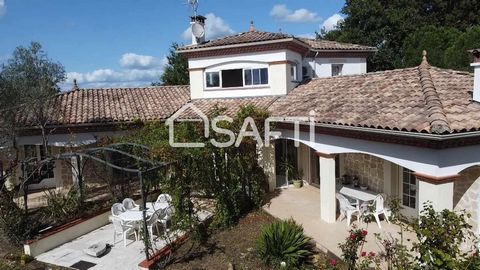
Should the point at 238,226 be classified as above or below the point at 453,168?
below

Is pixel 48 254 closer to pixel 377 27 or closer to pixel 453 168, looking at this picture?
pixel 453 168

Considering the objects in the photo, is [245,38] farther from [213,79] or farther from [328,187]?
[328,187]

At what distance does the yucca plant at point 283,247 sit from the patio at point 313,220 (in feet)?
3.55

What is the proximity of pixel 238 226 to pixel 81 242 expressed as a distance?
6.28 meters

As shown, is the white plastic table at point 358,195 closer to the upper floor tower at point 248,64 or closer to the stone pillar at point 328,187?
the stone pillar at point 328,187

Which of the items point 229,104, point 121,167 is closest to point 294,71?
point 229,104

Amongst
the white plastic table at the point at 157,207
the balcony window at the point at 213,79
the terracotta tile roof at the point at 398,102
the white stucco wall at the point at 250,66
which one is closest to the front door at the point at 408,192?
the terracotta tile roof at the point at 398,102

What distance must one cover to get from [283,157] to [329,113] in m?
7.46

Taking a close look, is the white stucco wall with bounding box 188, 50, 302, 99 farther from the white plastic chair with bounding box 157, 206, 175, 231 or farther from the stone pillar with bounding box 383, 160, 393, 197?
the white plastic chair with bounding box 157, 206, 175, 231

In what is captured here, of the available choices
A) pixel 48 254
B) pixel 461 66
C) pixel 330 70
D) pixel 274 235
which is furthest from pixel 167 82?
pixel 274 235

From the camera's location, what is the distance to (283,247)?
39.0 ft

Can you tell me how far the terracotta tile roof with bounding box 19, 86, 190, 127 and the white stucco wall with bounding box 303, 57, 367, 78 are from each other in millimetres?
8651

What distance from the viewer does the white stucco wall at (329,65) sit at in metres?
25.9

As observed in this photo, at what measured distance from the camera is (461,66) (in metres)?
30.2
